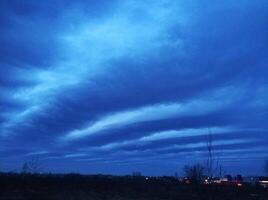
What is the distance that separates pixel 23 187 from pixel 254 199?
3416 centimetres

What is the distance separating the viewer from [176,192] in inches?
2591

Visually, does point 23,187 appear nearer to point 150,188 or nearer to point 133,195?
point 133,195

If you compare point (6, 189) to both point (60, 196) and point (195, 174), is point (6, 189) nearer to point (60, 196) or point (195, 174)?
point (60, 196)

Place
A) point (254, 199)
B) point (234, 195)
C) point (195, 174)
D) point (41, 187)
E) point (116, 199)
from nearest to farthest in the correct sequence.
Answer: point (41, 187) → point (116, 199) → point (254, 199) → point (234, 195) → point (195, 174)

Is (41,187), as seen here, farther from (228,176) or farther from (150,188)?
(228,176)

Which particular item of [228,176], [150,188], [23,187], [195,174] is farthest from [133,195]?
[228,176]

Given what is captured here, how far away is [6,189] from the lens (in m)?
41.7

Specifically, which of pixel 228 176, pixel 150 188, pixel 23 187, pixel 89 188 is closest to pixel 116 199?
pixel 89 188

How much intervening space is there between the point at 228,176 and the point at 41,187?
10166 centimetres

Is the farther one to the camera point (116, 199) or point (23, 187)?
point (116, 199)

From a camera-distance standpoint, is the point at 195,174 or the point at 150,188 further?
the point at 195,174

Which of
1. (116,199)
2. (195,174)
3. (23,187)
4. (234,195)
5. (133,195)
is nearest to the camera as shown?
(23,187)

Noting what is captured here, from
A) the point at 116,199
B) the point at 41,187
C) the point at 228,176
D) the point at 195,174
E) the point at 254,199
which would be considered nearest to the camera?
the point at 41,187

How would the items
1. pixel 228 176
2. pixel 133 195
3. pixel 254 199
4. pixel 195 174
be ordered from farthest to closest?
pixel 228 176 → pixel 195 174 → pixel 254 199 → pixel 133 195
